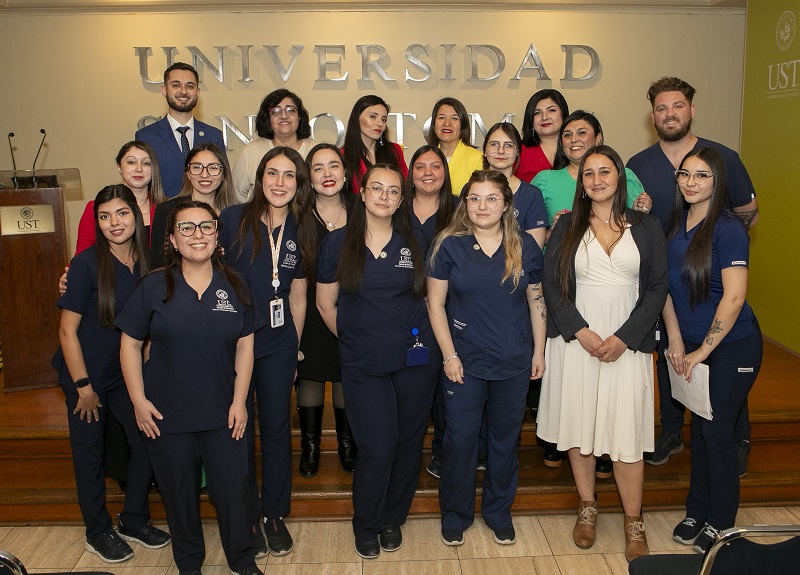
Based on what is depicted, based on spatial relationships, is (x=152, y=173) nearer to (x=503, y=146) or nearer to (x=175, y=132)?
(x=175, y=132)

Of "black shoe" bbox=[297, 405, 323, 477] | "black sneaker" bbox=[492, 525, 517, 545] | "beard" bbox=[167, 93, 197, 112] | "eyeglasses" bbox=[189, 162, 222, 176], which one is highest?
"beard" bbox=[167, 93, 197, 112]

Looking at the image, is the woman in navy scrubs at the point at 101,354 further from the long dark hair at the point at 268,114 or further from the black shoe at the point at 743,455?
the black shoe at the point at 743,455

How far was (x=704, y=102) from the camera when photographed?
269 inches

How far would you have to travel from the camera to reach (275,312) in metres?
→ 3.29

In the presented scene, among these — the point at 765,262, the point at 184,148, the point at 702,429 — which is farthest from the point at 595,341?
the point at 765,262

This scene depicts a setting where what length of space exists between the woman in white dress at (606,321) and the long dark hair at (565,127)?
0.50 metres

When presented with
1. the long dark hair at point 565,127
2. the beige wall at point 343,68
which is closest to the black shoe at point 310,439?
the long dark hair at point 565,127

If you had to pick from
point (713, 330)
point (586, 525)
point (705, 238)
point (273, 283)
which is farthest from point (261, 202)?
point (586, 525)

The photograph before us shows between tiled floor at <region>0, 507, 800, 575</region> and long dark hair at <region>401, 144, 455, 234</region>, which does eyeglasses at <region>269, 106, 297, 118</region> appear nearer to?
long dark hair at <region>401, 144, 455, 234</region>

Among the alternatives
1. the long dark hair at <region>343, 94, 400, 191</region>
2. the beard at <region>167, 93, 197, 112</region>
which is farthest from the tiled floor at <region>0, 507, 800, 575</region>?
the beard at <region>167, 93, 197, 112</region>

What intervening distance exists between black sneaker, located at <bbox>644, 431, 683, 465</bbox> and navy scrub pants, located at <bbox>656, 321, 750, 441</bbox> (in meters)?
0.03

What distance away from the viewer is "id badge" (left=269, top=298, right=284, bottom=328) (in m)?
3.29

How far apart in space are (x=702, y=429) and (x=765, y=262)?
318 cm

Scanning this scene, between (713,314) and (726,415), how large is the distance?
0.45 metres
